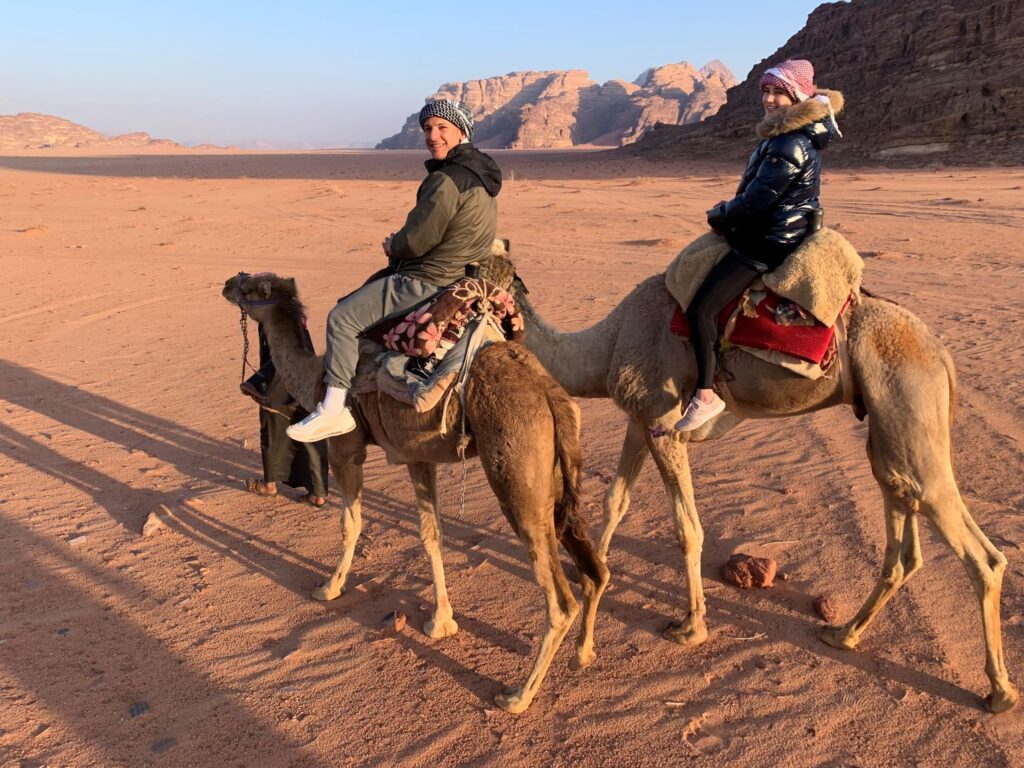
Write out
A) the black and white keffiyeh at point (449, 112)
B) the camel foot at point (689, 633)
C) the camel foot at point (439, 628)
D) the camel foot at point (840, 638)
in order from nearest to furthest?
1. the black and white keffiyeh at point (449, 112)
2. the camel foot at point (840, 638)
3. the camel foot at point (689, 633)
4. the camel foot at point (439, 628)

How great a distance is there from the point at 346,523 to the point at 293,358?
1.25 m

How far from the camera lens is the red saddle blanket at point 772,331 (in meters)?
4.25

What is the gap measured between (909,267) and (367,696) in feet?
49.5

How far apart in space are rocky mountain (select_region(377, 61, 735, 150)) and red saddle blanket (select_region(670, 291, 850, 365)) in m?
108

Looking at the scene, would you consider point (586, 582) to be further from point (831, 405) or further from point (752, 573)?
point (831, 405)

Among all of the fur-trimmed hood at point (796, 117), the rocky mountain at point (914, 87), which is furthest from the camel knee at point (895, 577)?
the rocky mountain at point (914, 87)

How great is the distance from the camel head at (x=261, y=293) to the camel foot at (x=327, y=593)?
6.53ft

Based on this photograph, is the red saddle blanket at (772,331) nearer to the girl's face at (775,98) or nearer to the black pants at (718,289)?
the black pants at (718,289)

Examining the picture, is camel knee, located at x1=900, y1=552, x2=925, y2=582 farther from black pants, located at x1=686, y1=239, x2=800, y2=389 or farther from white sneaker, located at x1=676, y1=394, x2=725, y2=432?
black pants, located at x1=686, y1=239, x2=800, y2=389

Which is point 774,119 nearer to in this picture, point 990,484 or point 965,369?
point 990,484

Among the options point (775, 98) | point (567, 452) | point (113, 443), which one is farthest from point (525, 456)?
point (113, 443)

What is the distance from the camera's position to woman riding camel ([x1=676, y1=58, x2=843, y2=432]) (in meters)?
4.33

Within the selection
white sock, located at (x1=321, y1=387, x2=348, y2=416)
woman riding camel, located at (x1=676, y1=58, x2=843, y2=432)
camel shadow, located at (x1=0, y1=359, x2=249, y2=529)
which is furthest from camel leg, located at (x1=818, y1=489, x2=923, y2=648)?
camel shadow, located at (x1=0, y1=359, x2=249, y2=529)

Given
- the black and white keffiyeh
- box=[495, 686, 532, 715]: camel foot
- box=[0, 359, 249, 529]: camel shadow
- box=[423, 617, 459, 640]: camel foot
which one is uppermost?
the black and white keffiyeh
